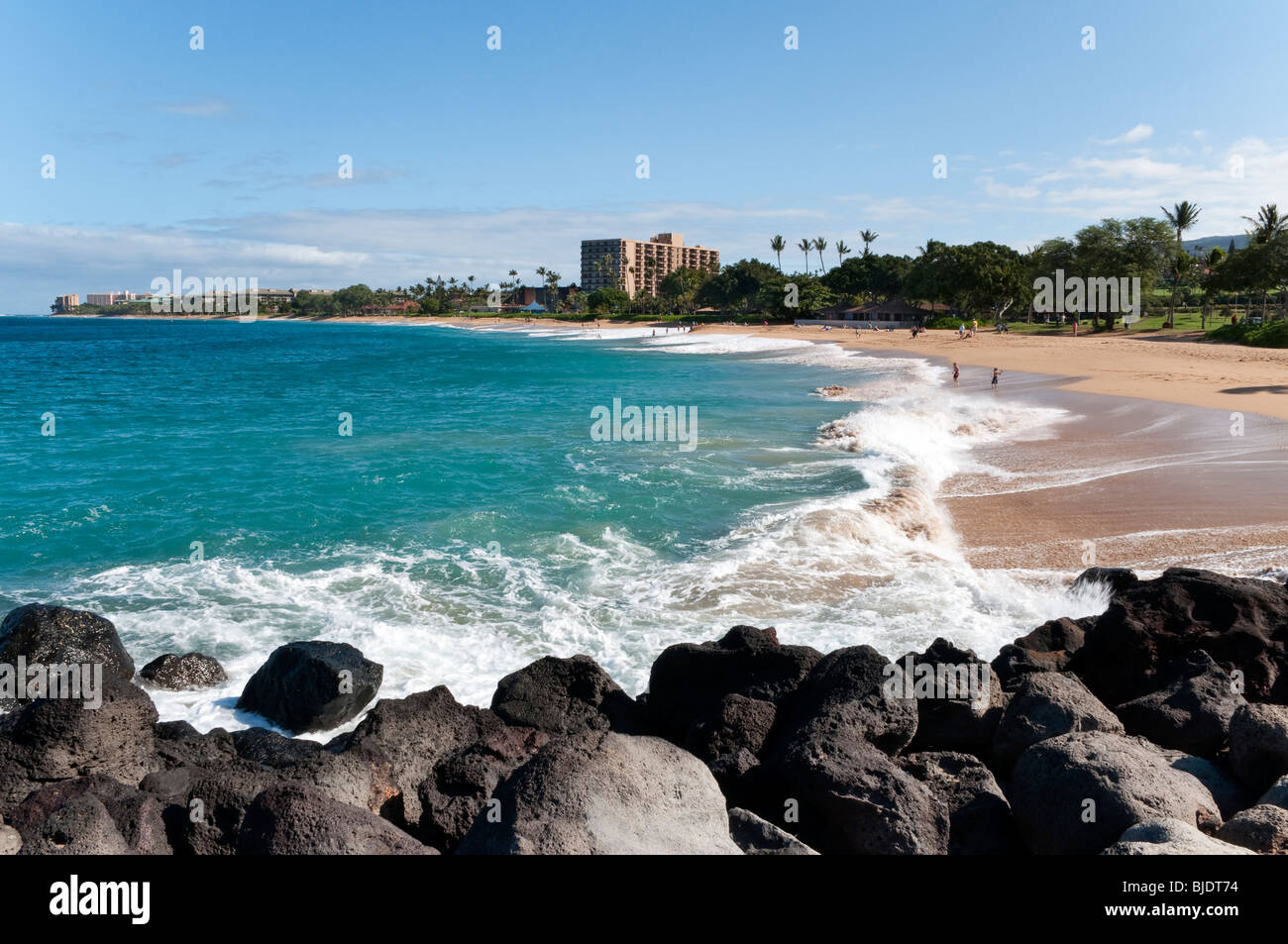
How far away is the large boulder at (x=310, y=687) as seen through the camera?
28.4ft

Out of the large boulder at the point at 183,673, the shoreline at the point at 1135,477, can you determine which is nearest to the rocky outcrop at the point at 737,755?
the large boulder at the point at 183,673

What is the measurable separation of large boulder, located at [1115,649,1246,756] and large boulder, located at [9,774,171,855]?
23.7ft

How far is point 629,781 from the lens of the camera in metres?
4.72

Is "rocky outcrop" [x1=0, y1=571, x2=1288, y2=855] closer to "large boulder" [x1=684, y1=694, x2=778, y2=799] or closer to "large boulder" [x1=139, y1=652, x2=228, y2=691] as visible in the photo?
"large boulder" [x1=684, y1=694, x2=778, y2=799]

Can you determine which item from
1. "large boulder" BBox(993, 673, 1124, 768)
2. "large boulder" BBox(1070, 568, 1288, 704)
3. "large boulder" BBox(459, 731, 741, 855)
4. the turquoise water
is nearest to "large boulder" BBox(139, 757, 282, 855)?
"large boulder" BBox(459, 731, 741, 855)

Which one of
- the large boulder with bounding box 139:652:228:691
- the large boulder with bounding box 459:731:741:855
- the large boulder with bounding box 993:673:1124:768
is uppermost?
the large boulder with bounding box 459:731:741:855

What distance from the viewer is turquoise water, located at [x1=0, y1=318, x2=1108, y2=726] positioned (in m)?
11.2

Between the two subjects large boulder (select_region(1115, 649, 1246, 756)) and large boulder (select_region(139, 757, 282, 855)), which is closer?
large boulder (select_region(139, 757, 282, 855))

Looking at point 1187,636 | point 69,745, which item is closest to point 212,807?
point 69,745

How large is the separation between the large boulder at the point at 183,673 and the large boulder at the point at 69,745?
2.45 metres

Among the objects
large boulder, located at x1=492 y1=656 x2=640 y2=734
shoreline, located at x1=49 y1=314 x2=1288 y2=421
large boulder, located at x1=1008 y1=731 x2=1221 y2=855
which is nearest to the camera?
large boulder, located at x1=1008 y1=731 x2=1221 y2=855

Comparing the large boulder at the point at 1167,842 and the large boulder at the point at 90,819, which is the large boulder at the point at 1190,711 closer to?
the large boulder at the point at 1167,842

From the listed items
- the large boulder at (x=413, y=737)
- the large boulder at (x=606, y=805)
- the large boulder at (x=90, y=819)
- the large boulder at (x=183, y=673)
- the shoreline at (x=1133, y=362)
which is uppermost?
the shoreline at (x=1133, y=362)
